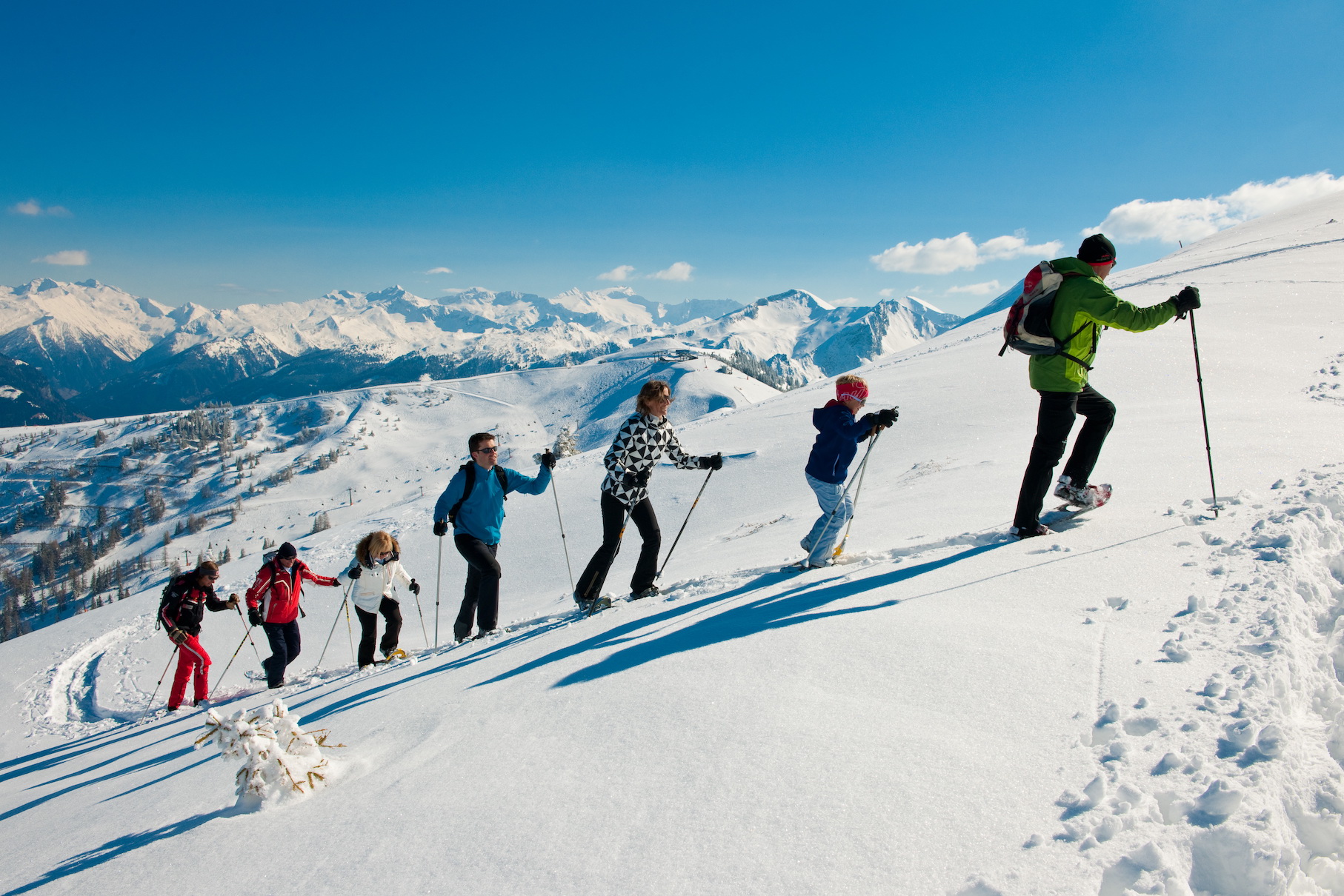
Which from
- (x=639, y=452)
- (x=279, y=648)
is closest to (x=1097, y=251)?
(x=639, y=452)

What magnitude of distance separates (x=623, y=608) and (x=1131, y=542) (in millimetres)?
4866

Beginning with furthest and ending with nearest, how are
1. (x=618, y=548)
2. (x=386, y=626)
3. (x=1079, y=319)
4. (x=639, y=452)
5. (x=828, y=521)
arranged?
(x=386, y=626) → (x=618, y=548) → (x=639, y=452) → (x=828, y=521) → (x=1079, y=319)

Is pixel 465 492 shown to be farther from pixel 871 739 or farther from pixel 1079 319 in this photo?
pixel 1079 319

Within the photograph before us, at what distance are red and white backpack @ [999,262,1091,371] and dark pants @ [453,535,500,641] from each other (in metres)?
6.57

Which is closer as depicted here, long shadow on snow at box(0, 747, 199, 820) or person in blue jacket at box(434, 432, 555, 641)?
long shadow on snow at box(0, 747, 199, 820)

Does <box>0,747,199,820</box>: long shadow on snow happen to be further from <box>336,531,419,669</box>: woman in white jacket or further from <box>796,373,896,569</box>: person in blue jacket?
<box>796,373,896,569</box>: person in blue jacket

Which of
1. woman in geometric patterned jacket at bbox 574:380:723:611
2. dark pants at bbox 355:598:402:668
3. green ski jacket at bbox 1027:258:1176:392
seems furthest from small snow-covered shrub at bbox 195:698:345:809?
green ski jacket at bbox 1027:258:1176:392

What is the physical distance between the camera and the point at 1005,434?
13719 millimetres

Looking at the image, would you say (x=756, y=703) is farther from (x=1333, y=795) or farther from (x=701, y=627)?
(x=1333, y=795)

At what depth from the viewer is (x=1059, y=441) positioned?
5.75 metres

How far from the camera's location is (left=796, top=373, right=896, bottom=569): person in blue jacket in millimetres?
6180

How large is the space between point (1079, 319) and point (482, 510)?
7051mm

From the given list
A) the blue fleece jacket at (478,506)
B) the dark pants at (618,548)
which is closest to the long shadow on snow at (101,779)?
the blue fleece jacket at (478,506)

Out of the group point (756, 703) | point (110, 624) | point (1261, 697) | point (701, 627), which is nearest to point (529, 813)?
point (756, 703)
